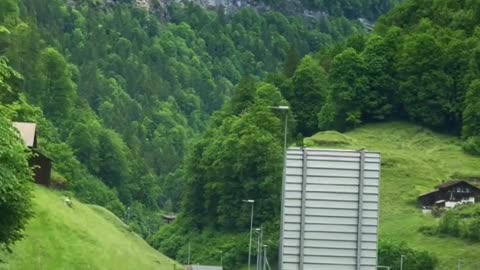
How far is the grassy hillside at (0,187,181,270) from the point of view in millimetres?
68250

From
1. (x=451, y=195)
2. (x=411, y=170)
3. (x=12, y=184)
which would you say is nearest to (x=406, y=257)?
(x=451, y=195)

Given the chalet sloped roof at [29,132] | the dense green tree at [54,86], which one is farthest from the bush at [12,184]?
the dense green tree at [54,86]

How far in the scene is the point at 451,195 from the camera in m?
122

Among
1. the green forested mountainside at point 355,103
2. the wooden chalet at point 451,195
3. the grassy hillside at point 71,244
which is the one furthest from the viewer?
the green forested mountainside at point 355,103

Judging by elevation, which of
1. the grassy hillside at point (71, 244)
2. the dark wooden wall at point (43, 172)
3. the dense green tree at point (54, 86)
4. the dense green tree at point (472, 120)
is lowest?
the grassy hillside at point (71, 244)

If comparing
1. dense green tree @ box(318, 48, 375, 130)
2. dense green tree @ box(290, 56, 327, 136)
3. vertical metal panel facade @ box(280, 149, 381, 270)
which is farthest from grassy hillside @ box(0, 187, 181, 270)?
dense green tree @ box(290, 56, 327, 136)

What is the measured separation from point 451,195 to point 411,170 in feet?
27.3

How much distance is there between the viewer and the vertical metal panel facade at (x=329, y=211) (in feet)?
107

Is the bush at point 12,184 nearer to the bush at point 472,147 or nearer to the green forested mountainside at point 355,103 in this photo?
the green forested mountainside at point 355,103

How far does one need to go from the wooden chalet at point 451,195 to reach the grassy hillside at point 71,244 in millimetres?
32653

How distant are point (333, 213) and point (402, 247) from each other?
74.3m

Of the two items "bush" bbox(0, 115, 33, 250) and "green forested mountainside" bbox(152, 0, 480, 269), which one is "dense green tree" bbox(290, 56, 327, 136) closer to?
"green forested mountainside" bbox(152, 0, 480, 269)

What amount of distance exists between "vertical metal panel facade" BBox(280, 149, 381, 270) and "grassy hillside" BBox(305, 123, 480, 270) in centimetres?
7129

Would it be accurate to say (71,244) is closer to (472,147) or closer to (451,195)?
(451,195)
